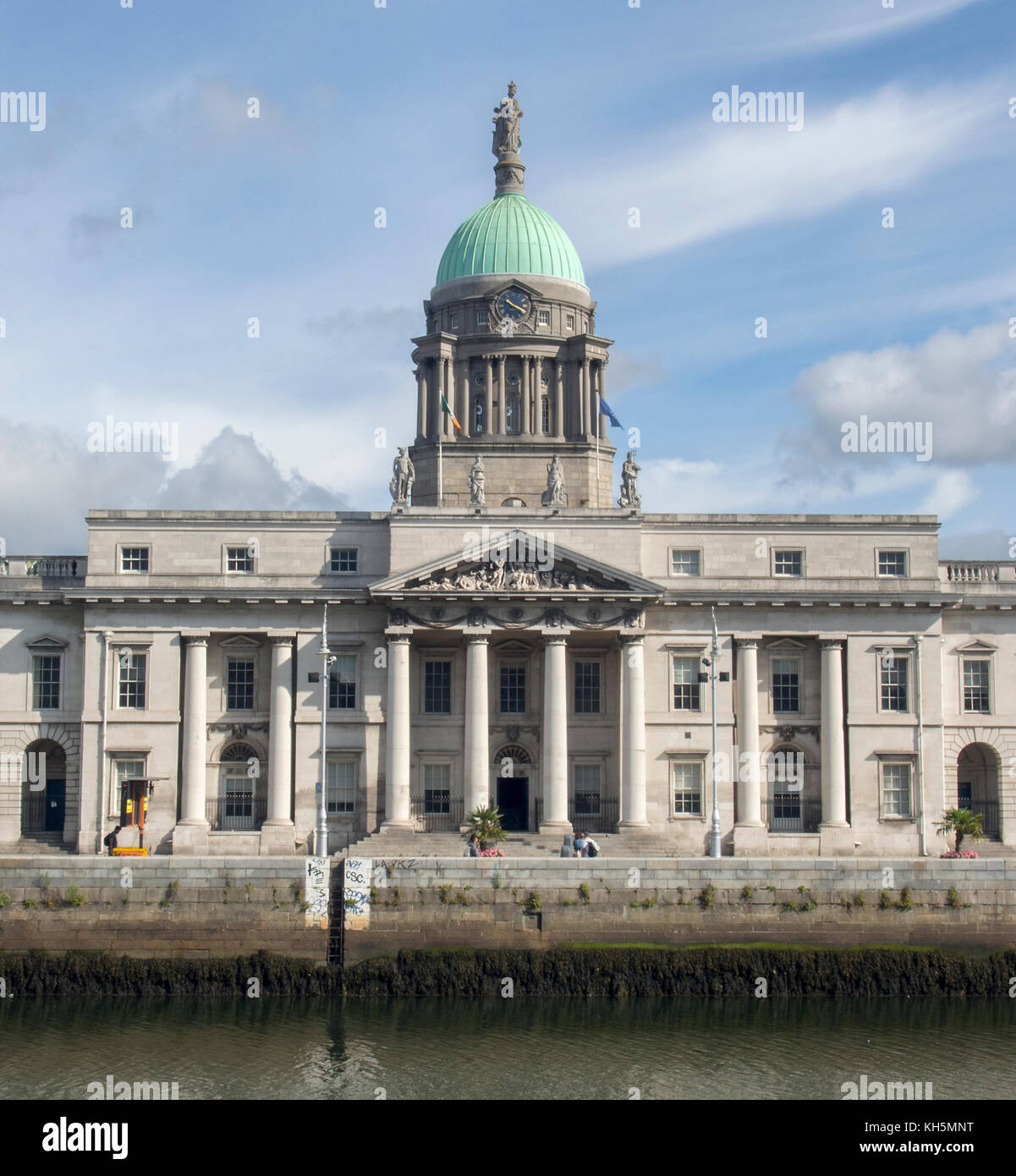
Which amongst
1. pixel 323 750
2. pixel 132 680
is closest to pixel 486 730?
pixel 323 750

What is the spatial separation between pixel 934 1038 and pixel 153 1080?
64.2 ft

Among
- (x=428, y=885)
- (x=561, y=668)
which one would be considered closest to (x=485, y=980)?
(x=428, y=885)

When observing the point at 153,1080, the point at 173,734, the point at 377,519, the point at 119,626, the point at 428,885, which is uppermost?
the point at 377,519

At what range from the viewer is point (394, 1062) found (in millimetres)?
39594

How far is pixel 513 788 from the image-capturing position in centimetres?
6406

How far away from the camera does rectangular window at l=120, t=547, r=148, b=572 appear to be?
63.6 metres

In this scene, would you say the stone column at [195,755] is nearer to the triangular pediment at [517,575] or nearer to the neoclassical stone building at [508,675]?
the neoclassical stone building at [508,675]

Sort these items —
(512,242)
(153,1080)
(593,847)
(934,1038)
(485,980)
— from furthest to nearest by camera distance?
(512,242), (593,847), (485,980), (934,1038), (153,1080)

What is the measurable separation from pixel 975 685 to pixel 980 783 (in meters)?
4.19

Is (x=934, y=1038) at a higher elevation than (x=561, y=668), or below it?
below

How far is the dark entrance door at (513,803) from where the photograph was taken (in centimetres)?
6378

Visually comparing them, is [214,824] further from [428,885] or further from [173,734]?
[428,885]

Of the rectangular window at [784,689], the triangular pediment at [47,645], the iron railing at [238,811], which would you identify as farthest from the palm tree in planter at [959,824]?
the triangular pediment at [47,645]
